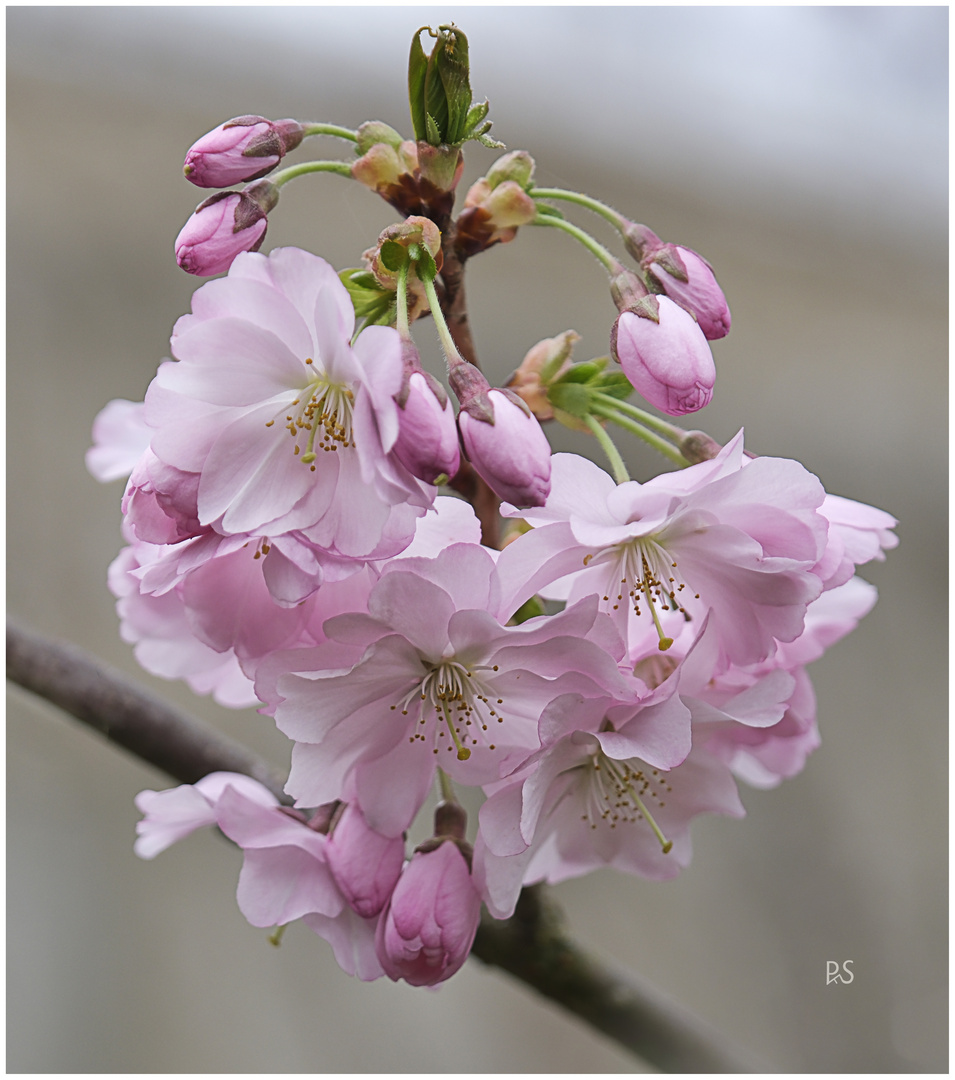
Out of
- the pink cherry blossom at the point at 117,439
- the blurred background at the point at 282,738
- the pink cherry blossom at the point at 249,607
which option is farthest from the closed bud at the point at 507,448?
the blurred background at the point at 282,738

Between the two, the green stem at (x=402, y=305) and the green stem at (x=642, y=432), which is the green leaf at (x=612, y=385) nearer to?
the green stem at (x=642, y=432)

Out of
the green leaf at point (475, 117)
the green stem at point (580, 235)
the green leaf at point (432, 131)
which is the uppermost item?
the green leaf at point (475, 117)

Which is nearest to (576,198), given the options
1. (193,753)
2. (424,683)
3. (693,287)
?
(693,287)

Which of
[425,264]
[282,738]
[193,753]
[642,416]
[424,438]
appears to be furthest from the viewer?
[282,738]

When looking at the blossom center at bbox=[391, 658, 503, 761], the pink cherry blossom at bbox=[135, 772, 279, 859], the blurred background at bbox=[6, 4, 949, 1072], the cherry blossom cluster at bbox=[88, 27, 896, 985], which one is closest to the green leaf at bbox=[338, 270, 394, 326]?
the cherry blossom cluster at bbox=[88, 27, 896, 985]

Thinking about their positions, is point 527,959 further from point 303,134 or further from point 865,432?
point 865,432

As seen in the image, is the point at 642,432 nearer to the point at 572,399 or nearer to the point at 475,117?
the point at 572,399
